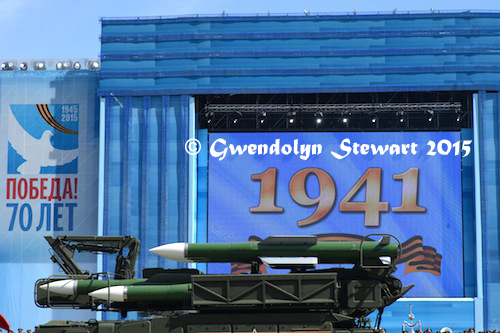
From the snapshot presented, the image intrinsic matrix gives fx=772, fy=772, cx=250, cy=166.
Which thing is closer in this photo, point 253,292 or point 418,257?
point 253,292

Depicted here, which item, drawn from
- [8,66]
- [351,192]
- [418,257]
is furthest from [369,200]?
[8,66]

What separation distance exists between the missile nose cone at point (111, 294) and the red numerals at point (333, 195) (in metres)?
25.6

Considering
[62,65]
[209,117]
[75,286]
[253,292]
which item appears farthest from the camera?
[62,65]

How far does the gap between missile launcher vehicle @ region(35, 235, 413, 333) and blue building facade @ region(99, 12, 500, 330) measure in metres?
23.8

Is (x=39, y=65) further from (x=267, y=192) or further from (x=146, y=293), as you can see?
(x=146, y=293)

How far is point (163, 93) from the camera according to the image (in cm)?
4428

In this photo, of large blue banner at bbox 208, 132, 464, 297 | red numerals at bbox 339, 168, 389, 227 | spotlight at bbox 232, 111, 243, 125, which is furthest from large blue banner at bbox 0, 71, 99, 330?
red numerals at bbox 339, 168, 389, 227

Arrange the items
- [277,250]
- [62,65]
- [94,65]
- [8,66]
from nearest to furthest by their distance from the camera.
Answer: [277,250] → [94,65] → [62,65] → [8,66]

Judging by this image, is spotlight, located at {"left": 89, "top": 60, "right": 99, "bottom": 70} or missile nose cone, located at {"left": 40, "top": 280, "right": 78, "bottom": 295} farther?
spotlight, located at {"left": 89, "top": 60, "right": 99, "bottom": 70}

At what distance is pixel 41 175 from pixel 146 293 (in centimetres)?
2895

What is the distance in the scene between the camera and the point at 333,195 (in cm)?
4388

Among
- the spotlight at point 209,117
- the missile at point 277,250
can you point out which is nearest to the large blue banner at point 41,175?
the spotlight at point 209,117

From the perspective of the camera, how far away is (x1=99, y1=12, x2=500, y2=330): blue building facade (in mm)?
43125

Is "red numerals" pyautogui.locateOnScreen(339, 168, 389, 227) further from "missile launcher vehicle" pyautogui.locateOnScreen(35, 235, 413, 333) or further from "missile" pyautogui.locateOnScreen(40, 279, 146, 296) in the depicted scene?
"missile" pyautogui.locateOnScreen(40, 279, 146, 296)
